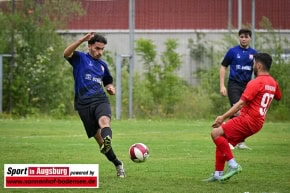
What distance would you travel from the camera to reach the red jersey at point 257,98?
11.0m

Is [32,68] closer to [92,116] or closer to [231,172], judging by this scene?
[92,116]

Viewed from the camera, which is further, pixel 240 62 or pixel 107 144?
pixel 240 62

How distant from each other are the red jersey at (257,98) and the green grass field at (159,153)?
86cm

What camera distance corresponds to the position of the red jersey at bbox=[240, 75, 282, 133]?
11008 mm

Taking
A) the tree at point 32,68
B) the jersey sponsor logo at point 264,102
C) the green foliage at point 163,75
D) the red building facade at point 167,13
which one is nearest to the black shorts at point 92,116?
the jersey sponsor logo at point 264,102

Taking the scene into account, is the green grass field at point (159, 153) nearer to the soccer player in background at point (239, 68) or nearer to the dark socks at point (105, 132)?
the dark socks at point (105, 132)

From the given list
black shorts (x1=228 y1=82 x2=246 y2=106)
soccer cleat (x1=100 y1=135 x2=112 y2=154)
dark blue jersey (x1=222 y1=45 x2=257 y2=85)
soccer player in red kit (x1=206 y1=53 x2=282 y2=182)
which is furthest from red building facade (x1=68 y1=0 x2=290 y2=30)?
soccer cleat (x1=100 y1=135 x2=112 y2=154)

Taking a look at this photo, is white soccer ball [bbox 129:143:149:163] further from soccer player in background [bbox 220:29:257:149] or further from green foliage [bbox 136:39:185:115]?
green foliage [bbox 136:39:185:115]

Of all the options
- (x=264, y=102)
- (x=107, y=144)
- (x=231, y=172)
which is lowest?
(x=231, y=172)

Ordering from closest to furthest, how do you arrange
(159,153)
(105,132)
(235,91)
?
(105,132)
(159,153)
(235,91)

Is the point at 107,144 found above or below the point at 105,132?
below

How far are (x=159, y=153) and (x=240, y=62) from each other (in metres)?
2.69

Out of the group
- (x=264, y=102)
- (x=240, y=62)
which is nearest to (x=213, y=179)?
(x=264, y=102)

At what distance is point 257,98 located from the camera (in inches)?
436
